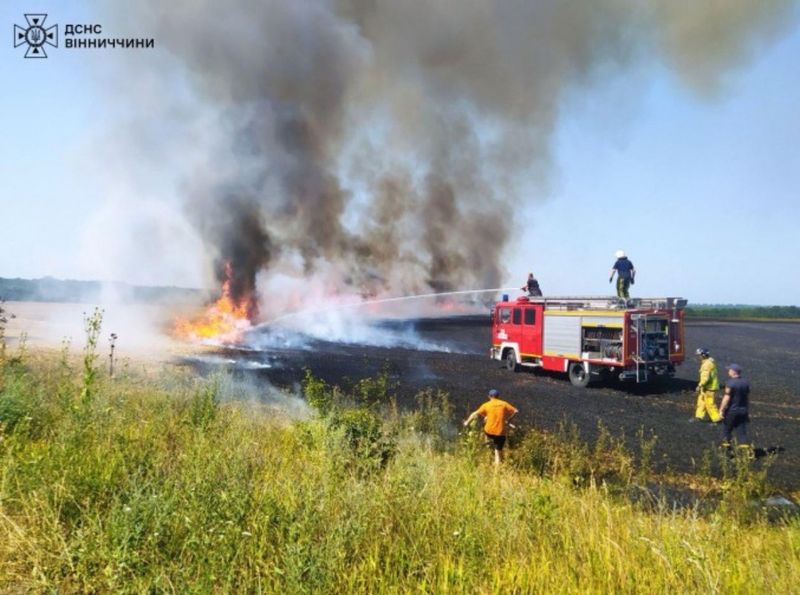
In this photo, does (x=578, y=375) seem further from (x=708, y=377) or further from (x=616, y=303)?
(x=708, y=377)

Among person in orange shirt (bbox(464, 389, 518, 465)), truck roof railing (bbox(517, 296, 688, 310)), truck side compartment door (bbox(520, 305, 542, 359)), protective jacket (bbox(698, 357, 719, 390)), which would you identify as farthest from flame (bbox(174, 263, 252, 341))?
protective jacket (bbox(698, 357, 719, 390))

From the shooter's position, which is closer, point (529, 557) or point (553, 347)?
point (529, 557)

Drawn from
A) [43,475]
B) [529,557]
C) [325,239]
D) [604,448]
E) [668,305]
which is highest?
[325,239]

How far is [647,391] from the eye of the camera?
1644cm

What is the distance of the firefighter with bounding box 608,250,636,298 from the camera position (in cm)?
1697

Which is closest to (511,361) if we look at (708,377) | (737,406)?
(708,377)

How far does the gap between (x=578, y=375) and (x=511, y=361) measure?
3359 mm

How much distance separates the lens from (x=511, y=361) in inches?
803

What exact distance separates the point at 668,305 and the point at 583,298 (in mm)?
2516

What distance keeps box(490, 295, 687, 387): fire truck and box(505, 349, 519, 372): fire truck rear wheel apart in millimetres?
427

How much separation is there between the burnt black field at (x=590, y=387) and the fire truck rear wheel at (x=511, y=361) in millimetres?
371

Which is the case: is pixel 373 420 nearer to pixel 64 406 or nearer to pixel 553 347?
pixel 64 406

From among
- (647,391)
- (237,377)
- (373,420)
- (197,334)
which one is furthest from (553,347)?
(197,334)

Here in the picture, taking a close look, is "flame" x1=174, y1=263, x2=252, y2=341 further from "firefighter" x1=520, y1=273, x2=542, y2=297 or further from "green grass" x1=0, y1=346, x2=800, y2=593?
"green grass" x1=0, y1=346, x2=800, y2=593
